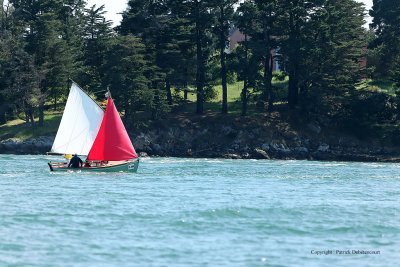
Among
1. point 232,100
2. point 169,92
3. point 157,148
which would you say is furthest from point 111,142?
point 232,100

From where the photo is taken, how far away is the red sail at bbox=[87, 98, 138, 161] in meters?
63.0

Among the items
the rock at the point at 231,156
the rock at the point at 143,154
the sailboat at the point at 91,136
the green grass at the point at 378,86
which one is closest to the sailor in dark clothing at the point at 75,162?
the sailboat at the point at 91,136

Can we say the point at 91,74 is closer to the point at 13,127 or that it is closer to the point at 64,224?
the point at 13,127

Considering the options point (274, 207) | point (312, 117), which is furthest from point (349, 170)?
point (274, 207)

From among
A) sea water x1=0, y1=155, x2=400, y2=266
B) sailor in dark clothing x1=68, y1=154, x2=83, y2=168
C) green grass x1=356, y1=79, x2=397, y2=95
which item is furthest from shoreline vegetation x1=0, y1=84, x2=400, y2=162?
sailor in dark clothing x1=68, y1=154, x2=83, y2=168

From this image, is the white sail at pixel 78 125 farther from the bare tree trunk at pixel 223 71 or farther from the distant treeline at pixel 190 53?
the bare tree trunk at pixel 223 71

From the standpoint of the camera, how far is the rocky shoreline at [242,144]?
89125 mm

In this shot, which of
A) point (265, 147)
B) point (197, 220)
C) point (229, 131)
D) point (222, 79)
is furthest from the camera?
point (222, 79)

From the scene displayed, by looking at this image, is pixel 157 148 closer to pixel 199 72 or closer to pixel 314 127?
pixel 199 72

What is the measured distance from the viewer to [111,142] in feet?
207

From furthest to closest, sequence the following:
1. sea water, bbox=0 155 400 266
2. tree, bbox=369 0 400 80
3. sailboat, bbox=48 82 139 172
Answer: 1. tree, bbox=369 0 400 80
2. sailboat, bbox=48 82 139 172
3. sea water, bbox=0 155 400 266

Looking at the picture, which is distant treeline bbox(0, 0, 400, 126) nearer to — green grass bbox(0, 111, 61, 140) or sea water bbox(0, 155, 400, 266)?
green grass bbox(0, 111, 61, 140)

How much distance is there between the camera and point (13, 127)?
10000 centimetres

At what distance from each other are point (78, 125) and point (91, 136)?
4.03 feet
